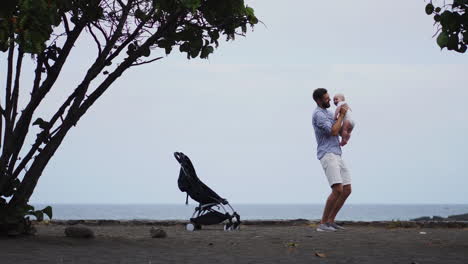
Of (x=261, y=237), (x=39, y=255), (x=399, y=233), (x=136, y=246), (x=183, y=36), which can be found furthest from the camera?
(x=399, y=233)

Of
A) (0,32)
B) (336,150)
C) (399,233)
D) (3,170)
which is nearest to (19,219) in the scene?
(3,170)

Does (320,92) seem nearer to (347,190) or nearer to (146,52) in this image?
(347,190)

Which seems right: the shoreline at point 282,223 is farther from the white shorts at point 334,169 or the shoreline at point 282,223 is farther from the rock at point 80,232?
the rock at point 80,232

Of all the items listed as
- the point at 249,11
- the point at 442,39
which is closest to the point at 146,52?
the point at 249,11

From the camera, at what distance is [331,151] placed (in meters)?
11.1

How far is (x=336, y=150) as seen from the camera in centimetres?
1116

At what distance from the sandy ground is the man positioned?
548 mm

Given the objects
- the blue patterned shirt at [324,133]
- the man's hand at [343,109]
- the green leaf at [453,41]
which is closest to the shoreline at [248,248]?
the blue patterned shirt at [324,133]

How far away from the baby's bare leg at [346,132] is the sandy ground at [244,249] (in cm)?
139

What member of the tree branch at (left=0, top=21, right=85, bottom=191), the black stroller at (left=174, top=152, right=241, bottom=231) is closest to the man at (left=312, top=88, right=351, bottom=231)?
the black stroller at (left=174, top=152, right=241, bottom=231)

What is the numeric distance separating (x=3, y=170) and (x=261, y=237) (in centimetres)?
370

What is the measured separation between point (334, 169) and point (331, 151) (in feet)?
0.91

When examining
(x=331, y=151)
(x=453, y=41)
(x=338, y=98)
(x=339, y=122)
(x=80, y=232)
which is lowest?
(x=80, y=232)

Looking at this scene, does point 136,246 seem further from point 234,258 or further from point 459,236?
point 459,236
